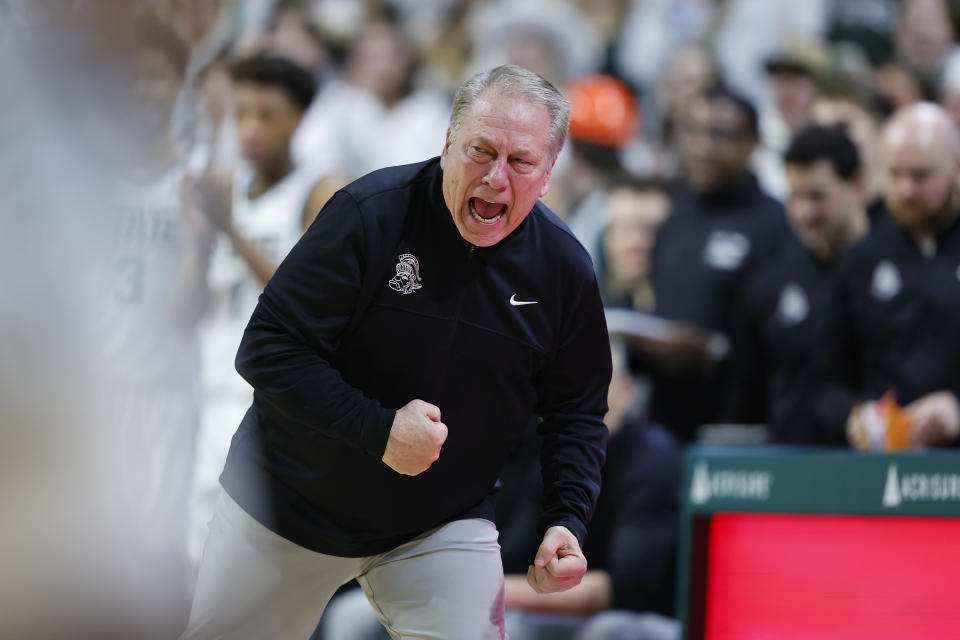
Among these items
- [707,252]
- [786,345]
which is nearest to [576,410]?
[786,345]

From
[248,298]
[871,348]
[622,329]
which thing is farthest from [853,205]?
[248,298]

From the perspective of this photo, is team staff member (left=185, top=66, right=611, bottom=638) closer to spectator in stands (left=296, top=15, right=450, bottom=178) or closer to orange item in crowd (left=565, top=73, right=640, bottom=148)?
spectator in stands (left=296, top=15, right=450, bottom=178)

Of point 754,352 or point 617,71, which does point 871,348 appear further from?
point 617,71

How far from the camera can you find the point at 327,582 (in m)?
3.71

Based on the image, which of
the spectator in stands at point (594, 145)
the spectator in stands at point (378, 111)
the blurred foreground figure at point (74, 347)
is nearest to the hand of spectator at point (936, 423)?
the spectator in stands at point (594, 145)

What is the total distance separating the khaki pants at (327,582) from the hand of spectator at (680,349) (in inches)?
126

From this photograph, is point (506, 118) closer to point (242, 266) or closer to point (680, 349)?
point (242, 266)

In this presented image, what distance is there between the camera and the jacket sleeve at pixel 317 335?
3.29 meters

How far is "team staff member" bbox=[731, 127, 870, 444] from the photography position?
627cm

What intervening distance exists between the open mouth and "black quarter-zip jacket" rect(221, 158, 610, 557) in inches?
5.4

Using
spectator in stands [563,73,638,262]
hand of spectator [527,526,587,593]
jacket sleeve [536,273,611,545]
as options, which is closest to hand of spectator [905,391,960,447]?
jacket sleeve [536,273,611,545]

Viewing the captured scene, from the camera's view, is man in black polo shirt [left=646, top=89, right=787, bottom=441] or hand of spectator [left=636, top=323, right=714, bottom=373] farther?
man in black polo shirt [left=646, top=89, right=787, bottom=441]

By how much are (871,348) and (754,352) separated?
907 millimetres

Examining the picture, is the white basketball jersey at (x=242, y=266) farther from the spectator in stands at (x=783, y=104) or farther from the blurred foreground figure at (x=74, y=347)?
the spectator in stands at (x=783, y=104)
